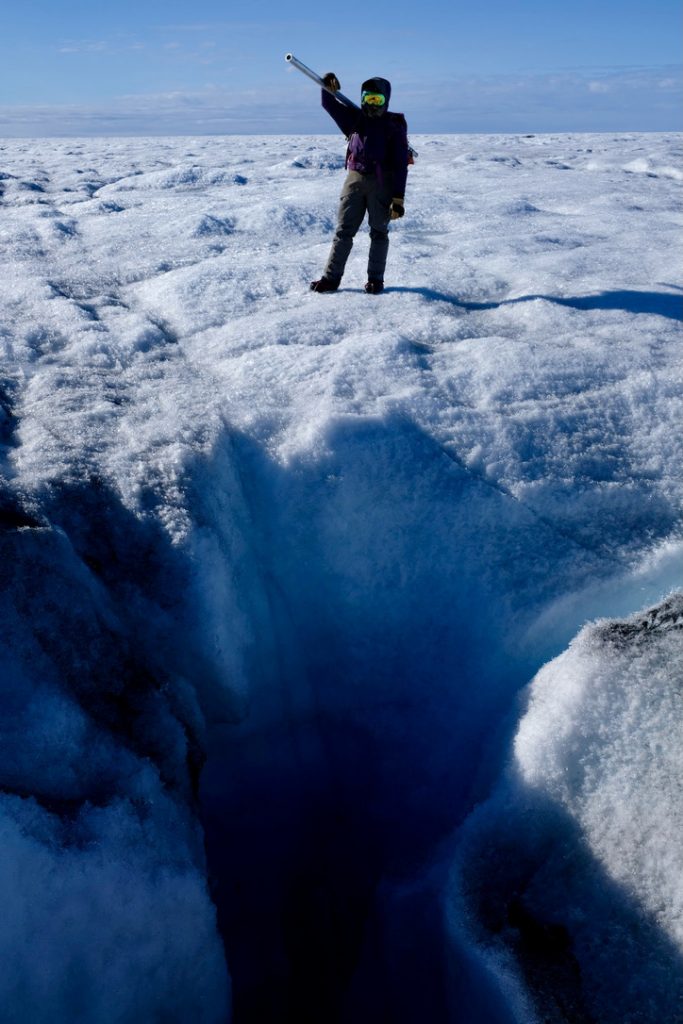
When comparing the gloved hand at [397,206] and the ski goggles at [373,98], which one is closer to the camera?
the ski goggles at [373,98]

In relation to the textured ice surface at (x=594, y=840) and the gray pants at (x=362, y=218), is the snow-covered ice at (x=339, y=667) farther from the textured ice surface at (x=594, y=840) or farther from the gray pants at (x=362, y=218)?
the gray pants at (x=362, y=218)

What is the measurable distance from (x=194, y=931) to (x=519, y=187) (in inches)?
430

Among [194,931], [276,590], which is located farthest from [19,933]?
[276,590]

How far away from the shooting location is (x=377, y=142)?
4574 mm

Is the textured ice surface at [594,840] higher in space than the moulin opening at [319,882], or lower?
higher

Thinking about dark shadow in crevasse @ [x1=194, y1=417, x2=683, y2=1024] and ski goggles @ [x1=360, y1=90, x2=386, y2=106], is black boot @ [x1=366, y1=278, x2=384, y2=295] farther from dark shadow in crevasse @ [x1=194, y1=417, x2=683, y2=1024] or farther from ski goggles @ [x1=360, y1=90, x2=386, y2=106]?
dark shadow in crevasse @ [x1=194, y1=417, x2=683, y2=1024]

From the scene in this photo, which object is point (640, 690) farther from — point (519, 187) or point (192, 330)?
point (519, 187)

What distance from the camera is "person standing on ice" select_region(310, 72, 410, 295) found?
4.55 meters

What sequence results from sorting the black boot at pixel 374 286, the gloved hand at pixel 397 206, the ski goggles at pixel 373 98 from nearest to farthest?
the ski goggles at pixel 373 98
the gloved hand at pixel 397 206
the black boot at pixel 374 286

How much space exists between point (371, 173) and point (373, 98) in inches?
17.5

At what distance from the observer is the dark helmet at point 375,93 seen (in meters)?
4.41

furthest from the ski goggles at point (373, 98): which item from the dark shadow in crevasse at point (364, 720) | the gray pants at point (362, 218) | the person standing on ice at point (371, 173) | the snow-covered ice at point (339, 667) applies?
the dark shadow in crevasse at point (364, 720)

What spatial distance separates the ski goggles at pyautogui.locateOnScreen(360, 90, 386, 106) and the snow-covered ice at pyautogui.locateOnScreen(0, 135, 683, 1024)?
1.44m

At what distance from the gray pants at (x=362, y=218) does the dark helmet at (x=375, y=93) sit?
376 millimetres
